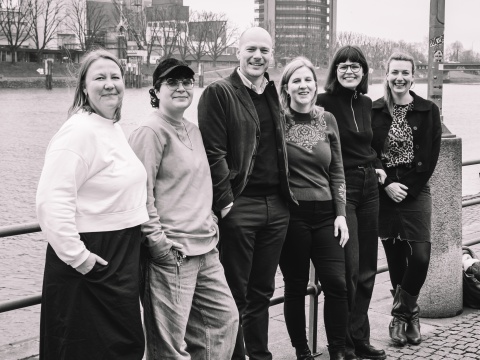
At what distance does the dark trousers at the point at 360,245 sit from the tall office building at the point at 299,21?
10354 cm

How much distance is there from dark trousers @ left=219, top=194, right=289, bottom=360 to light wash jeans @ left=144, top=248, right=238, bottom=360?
24 cm

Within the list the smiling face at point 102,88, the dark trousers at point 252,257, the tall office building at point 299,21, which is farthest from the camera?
the tall office building at point 299,21

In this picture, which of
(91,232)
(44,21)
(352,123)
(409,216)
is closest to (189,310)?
(91,232)

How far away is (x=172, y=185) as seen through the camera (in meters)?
3.17

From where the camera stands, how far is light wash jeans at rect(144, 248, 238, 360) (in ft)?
10.4

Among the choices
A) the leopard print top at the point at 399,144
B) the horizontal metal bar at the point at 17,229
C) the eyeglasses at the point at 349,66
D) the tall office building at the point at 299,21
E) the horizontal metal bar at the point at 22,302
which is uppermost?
the tall office building at the point at 299,21

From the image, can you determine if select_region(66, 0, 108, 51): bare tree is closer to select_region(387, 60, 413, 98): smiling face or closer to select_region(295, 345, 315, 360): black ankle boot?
select_region(387, 60, 413, 98): smiling face

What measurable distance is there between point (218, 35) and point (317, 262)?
8896 centimetres

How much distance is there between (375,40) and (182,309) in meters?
100

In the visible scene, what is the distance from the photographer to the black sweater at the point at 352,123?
4.20 meters

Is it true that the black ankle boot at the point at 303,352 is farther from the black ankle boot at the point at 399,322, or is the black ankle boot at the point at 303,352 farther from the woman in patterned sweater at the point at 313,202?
the black ankle boot at the point at 399,322

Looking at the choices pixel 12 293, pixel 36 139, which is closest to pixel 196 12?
pixel 36 139

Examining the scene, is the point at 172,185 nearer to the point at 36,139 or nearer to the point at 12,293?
the point at 12,293

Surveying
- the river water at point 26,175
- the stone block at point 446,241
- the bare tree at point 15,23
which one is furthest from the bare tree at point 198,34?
the stone block at point 446,241
